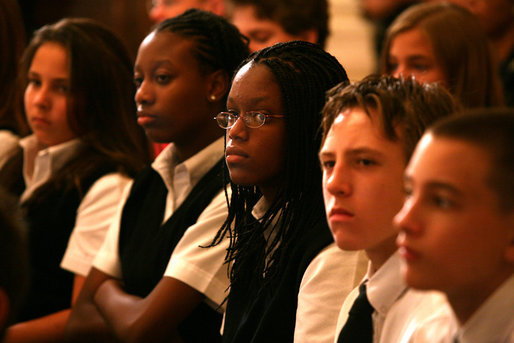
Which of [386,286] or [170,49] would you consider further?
[170,49]

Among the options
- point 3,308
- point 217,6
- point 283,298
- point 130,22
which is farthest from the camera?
point 130,22

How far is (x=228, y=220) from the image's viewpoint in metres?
2.16

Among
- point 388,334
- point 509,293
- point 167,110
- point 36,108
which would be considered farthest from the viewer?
point 36,108

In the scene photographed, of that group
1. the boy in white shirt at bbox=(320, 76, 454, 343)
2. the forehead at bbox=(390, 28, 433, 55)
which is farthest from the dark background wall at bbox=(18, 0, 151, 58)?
the boy in white shirt at bbox=(320, 76, 454, 343)

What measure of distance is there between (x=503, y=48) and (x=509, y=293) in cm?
287

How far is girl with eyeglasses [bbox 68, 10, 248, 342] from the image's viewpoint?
90.3 inches

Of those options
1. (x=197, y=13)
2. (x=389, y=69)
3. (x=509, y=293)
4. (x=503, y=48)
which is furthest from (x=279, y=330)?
(x=503, y=48)

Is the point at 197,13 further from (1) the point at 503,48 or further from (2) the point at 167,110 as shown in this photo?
(1) the point at 503,48

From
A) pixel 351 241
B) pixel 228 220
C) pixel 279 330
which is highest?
pixel 351 241

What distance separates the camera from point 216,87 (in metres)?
2.48

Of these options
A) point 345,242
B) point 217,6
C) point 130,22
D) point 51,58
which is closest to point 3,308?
point 345,242

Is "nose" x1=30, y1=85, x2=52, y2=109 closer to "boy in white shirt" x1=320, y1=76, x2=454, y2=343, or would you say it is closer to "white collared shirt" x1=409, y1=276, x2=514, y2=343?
"boy in white shirt" x1=320, y1=76, x2=454, y2=343

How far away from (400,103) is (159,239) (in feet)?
3.56

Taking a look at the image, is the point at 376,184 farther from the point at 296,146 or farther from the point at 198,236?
the point at 198,236
